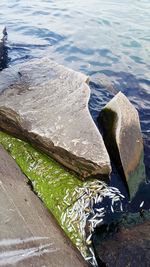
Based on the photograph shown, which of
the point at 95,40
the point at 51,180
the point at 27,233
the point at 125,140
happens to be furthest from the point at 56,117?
the point at 95,40

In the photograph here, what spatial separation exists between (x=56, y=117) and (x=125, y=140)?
1400 millimetres

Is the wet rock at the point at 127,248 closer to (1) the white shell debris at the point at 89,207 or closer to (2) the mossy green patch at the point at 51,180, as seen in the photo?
(1) the white shell debris at the point at 89,207

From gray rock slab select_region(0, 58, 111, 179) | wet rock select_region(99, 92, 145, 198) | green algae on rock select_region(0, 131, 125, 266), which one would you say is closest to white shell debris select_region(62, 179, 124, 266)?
green algae on rock select_region(0, 131, 125, 266)

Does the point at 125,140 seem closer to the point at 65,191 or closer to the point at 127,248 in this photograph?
the point at 65,191

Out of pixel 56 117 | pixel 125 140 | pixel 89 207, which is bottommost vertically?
pixel 89 207

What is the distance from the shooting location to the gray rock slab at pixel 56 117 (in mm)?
5523

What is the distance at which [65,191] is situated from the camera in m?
5.54

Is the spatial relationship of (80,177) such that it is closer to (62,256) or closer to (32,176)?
(32,176)

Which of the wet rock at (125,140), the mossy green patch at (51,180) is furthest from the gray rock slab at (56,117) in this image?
the wet rock at (125,140)

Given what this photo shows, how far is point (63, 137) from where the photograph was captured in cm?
572

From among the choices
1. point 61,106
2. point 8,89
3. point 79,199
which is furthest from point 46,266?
point 8,89

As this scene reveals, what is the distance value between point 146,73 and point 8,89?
4816 millimetres

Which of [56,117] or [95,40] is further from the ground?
[56,117]

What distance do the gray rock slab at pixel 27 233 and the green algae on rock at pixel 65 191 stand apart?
2.00 feet
